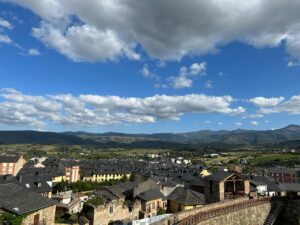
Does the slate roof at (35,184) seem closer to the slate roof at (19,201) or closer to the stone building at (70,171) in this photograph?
the slate roof at (19,201)

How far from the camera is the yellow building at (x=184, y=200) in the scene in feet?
Answer: 151

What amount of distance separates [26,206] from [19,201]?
1221 mm

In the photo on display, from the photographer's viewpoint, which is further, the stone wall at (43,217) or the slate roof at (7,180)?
the slate roof at (7,180)

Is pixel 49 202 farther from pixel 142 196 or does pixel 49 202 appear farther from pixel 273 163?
pixel 273 163

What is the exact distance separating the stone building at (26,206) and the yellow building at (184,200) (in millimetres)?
A: 21460

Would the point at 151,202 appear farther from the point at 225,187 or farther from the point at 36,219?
the point at 36,219

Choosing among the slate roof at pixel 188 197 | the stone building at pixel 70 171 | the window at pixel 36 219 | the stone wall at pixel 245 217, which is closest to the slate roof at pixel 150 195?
the slate roof at pixel 188 197

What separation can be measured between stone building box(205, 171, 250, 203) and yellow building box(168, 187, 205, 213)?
461 cm

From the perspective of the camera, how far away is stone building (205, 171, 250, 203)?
39031mm

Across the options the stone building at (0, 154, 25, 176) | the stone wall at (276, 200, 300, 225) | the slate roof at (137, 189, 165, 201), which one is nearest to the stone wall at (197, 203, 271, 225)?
the stone wall at (276, 200, 300, 225)

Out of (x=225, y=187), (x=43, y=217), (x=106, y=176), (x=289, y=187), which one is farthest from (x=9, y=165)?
(x=289, y=187)

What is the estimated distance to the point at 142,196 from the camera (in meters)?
51.1

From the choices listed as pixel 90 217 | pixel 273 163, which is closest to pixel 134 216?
pixel 90 217

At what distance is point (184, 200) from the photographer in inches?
1875
